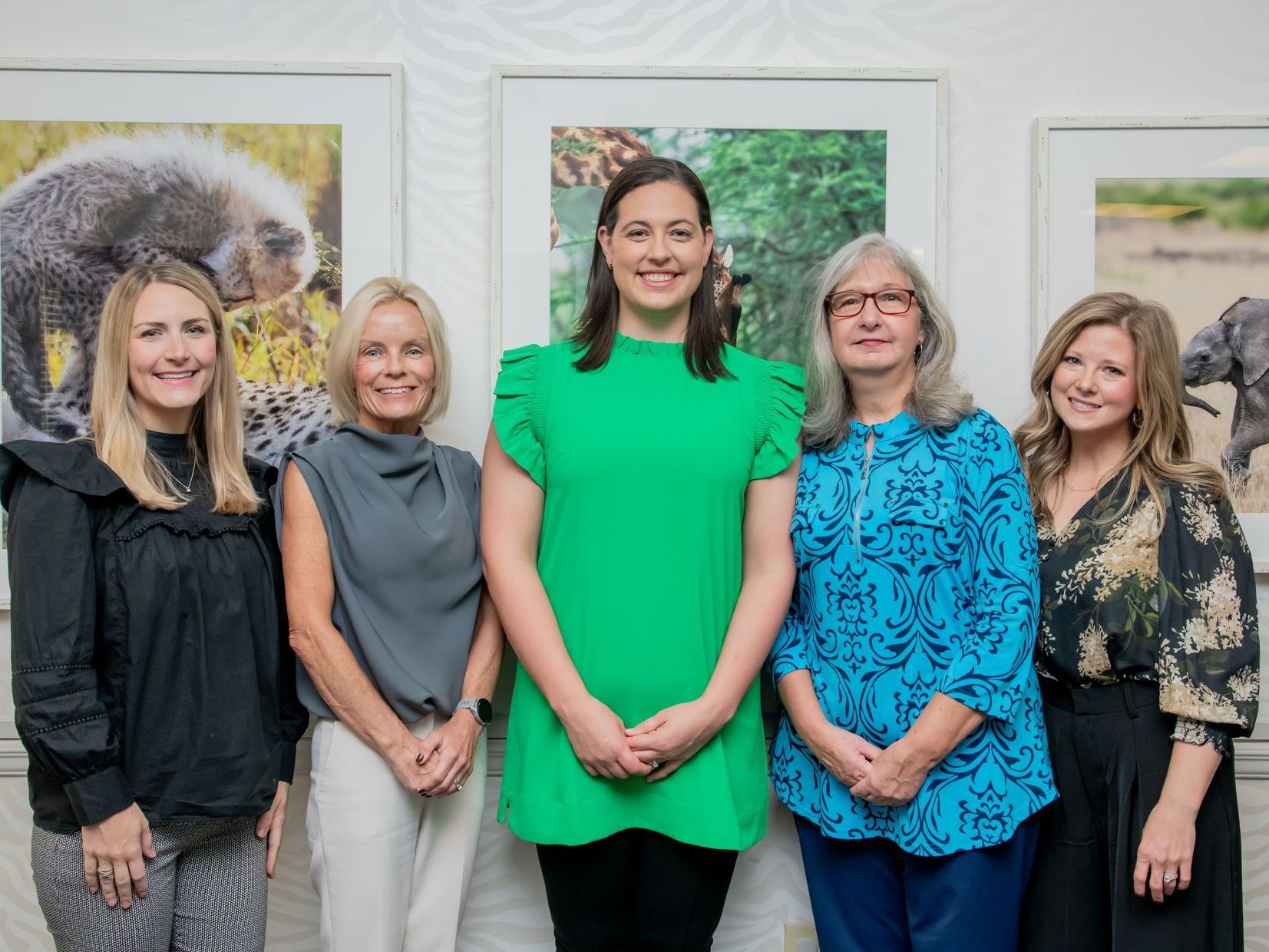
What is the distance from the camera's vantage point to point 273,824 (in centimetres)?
159

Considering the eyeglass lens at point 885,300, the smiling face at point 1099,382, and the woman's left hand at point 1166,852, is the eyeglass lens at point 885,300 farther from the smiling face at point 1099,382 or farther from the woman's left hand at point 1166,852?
the woman's left hand at point 1166,852

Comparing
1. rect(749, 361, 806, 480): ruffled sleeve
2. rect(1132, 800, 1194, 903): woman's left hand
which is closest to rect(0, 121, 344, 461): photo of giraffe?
rect(749, 361, 806, 480): ruffled sleeve

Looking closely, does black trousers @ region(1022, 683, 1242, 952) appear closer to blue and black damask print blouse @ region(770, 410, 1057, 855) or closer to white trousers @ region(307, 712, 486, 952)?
blue and black damask print blouse @ region(770, 410, 1057, 855)

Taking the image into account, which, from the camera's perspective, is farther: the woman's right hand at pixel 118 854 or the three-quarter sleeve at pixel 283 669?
the three-quarter sleeve at pixel 283 669

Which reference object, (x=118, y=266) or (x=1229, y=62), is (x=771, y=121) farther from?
(x=118, y=266)

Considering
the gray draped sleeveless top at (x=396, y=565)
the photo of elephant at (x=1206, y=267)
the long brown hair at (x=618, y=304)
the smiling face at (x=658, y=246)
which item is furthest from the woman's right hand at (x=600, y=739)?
the photo of elephant at (x=1206, y=267)

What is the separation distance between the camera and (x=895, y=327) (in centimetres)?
159

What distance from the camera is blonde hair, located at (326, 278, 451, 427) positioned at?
164 cm

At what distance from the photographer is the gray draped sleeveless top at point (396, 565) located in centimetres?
154

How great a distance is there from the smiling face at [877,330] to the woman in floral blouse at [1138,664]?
33 cm

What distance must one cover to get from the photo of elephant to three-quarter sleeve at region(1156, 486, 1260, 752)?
0.61 meters

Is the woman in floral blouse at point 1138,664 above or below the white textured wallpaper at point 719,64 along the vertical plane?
below

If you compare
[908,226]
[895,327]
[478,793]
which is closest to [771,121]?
[908,226]

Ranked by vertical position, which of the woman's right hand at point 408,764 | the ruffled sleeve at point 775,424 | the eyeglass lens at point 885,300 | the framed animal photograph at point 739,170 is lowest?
the woman's right hand at point 408,764
